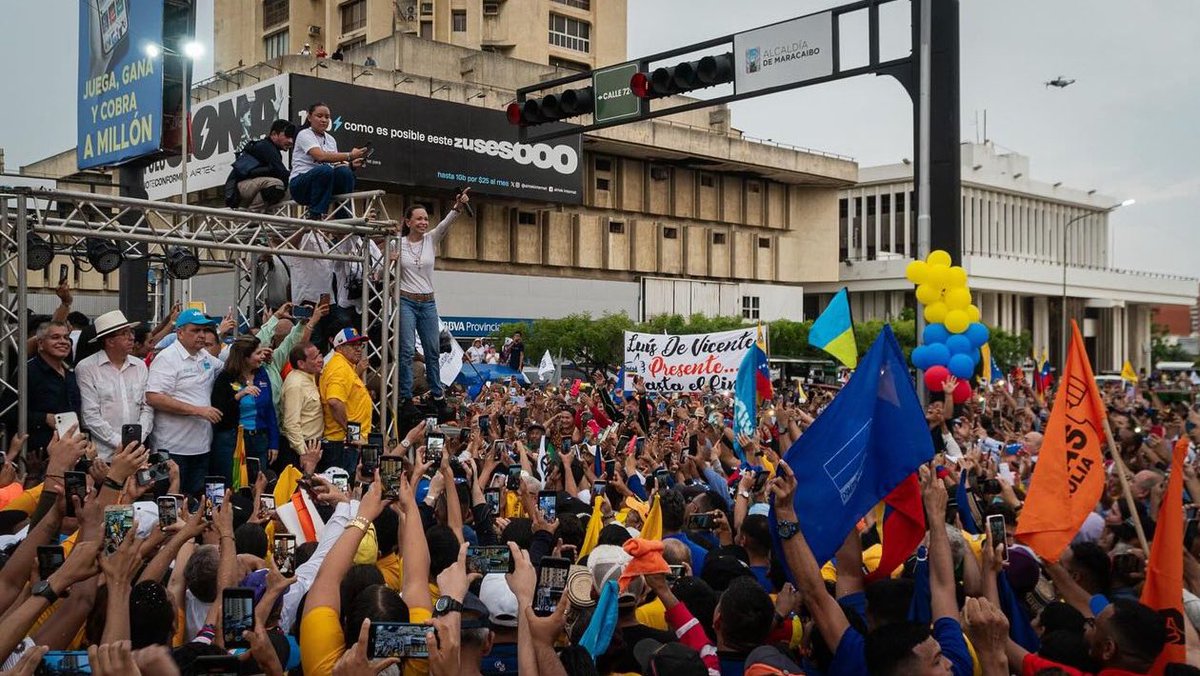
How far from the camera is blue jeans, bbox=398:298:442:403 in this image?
11914 mm

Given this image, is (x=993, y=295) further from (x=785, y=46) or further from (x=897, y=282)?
(x=785, y=46)

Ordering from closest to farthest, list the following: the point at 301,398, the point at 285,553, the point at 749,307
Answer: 1. the point at 285,553
2. the point at 301,398
3. the point at 749,307

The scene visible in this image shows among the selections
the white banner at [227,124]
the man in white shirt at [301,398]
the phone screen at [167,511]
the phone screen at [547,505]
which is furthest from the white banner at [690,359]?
the white banner at [227,124]

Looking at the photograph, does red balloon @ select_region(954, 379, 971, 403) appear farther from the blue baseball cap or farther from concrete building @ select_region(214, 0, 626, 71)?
concrete building @ select_region(214, 0, 626, 71)

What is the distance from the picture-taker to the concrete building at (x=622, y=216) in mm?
45406

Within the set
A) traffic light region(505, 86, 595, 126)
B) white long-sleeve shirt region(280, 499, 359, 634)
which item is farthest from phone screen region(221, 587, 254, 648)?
traffic light region(505, 86, 595, 126)

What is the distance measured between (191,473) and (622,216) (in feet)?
149

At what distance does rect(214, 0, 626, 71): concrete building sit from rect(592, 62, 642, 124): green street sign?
3821 centimetres

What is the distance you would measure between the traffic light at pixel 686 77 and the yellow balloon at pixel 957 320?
4.88 m

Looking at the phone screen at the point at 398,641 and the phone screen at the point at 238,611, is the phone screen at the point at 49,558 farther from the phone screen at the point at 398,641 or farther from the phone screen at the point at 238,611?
the phone screen at the point at 398,641

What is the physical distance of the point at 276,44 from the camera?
194 ft

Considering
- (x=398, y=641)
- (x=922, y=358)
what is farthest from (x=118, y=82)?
(x=398, y=641)

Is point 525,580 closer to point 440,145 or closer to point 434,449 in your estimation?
point 434,449

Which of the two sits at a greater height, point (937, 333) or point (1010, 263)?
point (1010, 263)
